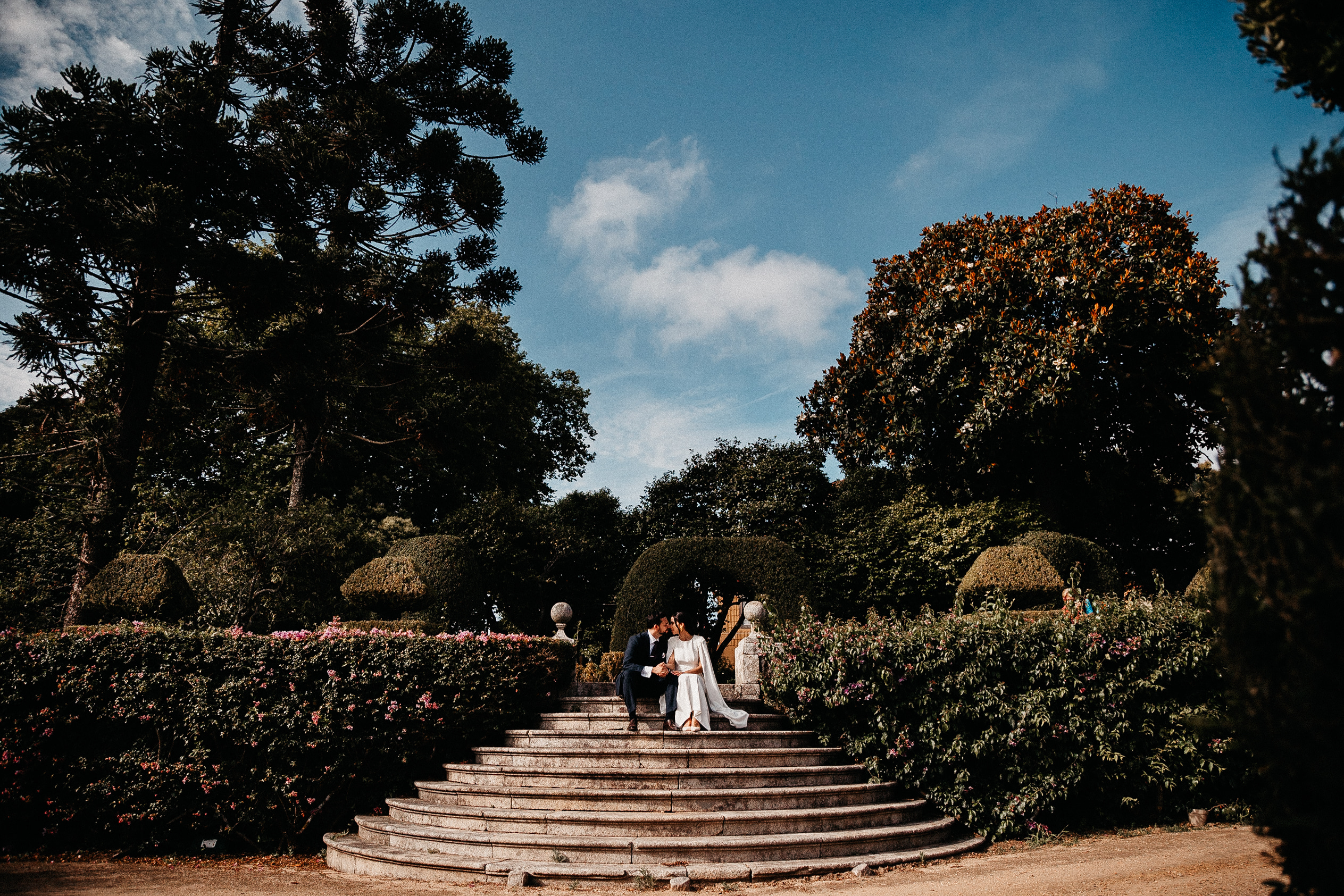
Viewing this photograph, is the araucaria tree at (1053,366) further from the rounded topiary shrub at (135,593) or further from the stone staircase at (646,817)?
the rounded topiary shrub at (135,593)

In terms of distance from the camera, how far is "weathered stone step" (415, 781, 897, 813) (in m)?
7.52

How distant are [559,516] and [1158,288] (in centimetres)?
1778

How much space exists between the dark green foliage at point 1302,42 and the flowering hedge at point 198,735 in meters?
9.33

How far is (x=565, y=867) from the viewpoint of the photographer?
6539 millimetres

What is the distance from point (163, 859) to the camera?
26.2 feet

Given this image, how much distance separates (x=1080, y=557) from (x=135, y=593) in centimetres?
1674

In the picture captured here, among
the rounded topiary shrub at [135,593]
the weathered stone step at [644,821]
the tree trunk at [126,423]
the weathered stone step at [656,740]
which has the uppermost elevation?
the tree trunk at [126,423]

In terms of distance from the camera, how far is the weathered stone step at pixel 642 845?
677 cm

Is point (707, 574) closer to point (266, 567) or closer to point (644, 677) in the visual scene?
point (644, 677)

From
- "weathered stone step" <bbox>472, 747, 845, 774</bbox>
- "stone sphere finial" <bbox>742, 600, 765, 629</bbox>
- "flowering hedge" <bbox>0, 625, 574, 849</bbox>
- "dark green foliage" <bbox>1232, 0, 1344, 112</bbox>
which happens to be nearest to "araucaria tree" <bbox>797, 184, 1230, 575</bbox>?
"stone sphere finial" <bbox>742, 600, 765, 629</bbox>

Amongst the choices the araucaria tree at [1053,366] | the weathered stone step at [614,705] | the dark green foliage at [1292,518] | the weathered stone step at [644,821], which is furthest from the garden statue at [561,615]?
the araucaria tree at [1053,366]

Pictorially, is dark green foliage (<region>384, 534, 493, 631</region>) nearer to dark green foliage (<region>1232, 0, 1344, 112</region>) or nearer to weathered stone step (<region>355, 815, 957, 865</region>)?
weathered stone step (<region>355, 815, 957, 865</region>)

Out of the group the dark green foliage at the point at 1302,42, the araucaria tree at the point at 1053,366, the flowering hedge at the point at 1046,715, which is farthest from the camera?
the araucaria tree at the point at 1053,366

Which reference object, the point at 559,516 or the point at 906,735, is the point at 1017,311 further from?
the point at 559,516
